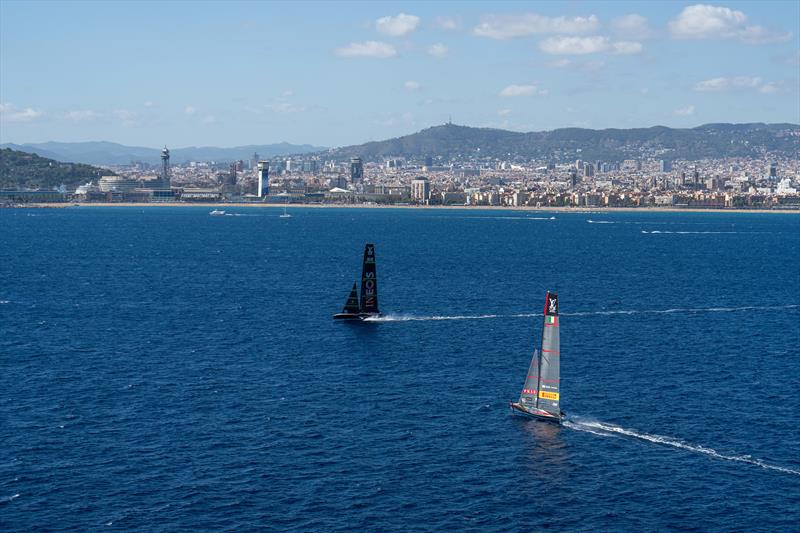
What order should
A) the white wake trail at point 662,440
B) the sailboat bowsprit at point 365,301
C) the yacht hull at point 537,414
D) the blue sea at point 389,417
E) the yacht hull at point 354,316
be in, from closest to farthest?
the blue sea at point 389,417 < the white wake trail at point 662,440 < the yacht hull at point 537,414 < the yacht hull at point 354,316 < the sailboat bowsprit at point 365,301

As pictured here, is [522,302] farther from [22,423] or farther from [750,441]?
[22,423]

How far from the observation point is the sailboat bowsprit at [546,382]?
225 ft

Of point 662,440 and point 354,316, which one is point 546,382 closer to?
point 662,440

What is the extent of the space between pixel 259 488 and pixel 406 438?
12.0 m

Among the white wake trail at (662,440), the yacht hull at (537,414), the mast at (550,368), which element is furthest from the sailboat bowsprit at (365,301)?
the white wake trail at (662,440)

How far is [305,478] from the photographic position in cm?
5606

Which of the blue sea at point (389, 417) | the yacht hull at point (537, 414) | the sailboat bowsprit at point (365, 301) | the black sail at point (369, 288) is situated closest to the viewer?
the blue sea at point (389, 417)

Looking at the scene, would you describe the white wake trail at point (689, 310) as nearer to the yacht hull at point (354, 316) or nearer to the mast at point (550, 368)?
the yacht hull at point (354, 316)

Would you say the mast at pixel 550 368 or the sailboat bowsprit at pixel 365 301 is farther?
the sailboat bowsprit at pixel 365 301

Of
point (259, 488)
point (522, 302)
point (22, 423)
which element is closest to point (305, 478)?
point (259, 488)

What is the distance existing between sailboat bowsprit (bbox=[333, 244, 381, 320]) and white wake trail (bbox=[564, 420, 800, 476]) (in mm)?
46160

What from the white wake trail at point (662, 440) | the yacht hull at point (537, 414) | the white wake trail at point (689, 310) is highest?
the white wake trail at point (689, 310)

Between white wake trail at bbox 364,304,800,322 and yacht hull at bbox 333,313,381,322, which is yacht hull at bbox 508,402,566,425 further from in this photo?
yacht hull at bbox 333,313,381,322

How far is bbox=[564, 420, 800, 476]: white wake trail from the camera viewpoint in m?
59.3
